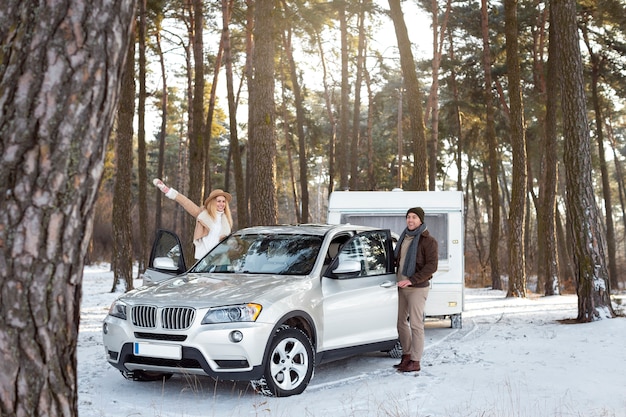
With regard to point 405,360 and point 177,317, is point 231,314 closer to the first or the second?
point 177,317

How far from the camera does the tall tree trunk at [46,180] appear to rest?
332cm

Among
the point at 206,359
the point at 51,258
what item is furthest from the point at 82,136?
the point at 206,359

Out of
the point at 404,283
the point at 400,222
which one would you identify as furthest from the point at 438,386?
the point at 400,222

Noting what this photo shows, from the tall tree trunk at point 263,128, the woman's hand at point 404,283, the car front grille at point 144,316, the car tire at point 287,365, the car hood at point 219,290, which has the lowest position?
the car tire at point 287,365

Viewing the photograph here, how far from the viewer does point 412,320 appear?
944cm

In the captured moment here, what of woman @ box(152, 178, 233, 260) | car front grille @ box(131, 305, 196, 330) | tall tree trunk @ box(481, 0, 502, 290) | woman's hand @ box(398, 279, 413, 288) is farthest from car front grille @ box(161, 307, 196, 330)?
tall tree trunk @ box(481, 0, 502, 290)

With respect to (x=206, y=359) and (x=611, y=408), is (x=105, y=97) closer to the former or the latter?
(x=206, y=359)

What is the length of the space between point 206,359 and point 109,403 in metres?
1.01

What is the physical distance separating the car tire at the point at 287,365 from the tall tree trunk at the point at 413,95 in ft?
38.0

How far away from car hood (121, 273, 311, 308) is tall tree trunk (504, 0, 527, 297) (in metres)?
14.2

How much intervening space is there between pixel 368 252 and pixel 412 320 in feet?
3.20

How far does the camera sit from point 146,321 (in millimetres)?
7660

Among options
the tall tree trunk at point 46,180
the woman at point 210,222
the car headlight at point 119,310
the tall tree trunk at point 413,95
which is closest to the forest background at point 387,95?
the tall tree trunk at point 413,95

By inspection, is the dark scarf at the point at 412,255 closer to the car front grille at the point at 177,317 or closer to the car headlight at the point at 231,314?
the car headlight at the point at 231,314
